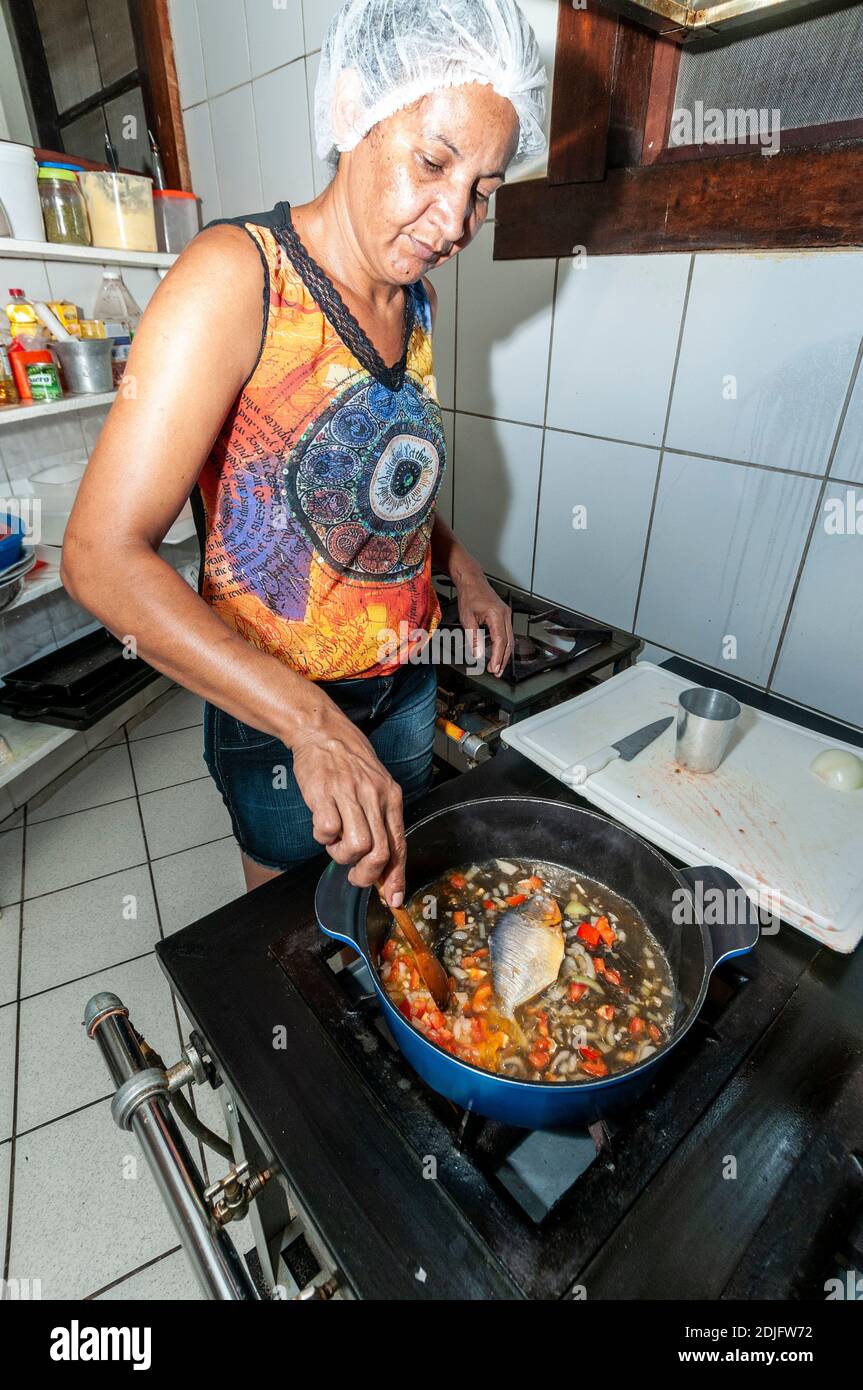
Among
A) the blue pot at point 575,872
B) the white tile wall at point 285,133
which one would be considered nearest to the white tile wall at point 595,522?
the blue pot at point 575,872

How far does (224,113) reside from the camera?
2.04m

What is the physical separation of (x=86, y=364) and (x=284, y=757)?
68.3 inches

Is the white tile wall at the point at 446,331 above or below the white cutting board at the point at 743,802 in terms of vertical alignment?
above

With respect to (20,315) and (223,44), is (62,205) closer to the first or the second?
(20,315)

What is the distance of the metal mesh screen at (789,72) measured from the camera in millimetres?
910

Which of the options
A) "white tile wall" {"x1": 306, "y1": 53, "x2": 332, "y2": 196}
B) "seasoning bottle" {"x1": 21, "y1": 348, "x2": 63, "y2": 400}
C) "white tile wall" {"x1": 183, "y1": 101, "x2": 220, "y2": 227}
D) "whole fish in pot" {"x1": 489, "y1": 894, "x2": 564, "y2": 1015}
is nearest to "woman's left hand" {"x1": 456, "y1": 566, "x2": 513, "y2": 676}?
"whole fish in pot" {"x1": 489, "y1": 894, "x2": 564, "y2": 1015}

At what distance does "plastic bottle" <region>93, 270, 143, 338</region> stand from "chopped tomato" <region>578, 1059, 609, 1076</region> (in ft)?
8.24

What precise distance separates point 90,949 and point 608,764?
1497 millimetres

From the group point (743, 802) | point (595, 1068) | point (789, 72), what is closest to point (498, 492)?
point (789, 72)

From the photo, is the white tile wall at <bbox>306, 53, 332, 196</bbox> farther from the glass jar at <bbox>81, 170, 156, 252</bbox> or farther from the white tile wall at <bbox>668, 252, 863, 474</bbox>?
the white tile wall at <bbox>668, 252, 863, 474</bbox>

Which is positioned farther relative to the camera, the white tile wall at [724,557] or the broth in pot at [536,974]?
the white tile wall at [724,557]

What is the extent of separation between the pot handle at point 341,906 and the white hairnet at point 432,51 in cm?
83

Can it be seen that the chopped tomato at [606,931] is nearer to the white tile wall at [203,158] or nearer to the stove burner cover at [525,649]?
the stove burner cover at [525,649]

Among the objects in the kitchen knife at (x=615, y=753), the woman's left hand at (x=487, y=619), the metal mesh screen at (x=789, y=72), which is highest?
the metal mesh screen at (x=789, y=72)
